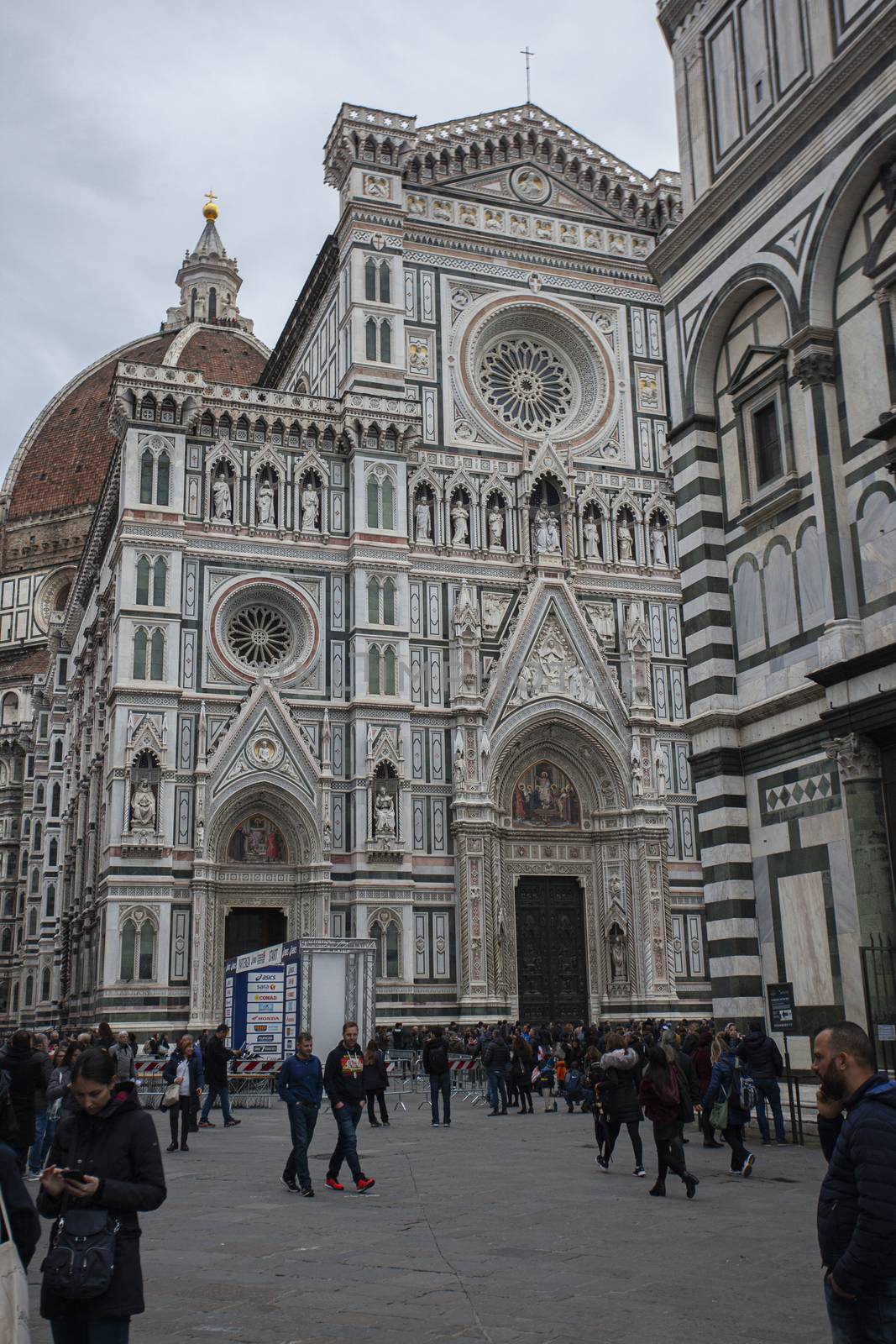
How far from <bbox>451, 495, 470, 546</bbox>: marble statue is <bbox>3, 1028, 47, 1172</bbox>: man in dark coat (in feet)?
85.3

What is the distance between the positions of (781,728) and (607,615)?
79.6ft

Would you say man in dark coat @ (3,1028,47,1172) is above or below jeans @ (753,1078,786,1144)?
above

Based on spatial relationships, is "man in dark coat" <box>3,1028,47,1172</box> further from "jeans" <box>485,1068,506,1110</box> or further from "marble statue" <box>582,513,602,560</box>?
"marble statue" <box>582,513,602,560</box>

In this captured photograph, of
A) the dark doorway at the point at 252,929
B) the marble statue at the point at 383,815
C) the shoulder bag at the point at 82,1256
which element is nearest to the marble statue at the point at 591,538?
the marble statue at the point at 383,815

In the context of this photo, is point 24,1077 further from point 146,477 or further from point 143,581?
point 146,477

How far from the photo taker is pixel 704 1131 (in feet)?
52.0

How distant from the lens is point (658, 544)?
39.6 metres

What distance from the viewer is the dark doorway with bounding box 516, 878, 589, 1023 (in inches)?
1387

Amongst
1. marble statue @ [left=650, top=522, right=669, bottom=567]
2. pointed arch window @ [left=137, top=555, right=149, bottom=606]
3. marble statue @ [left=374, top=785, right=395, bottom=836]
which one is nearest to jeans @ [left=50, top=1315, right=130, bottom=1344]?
marble statue @ [left=374, top=785, right=395, bottom=836]

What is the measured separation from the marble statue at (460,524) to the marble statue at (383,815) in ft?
25.3

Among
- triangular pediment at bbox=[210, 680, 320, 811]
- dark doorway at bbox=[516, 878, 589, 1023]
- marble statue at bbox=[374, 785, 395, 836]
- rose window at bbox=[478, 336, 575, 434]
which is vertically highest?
rose window at bbox=[478, 336, 575, 434]

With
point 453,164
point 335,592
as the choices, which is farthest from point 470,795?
point 453,164

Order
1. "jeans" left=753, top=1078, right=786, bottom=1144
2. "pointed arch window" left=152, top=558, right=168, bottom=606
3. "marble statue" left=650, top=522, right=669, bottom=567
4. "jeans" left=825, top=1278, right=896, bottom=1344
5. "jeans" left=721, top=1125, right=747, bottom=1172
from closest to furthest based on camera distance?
"jeans" left=825, top=1278, right=896, bottom=1344 < "jeans" left=721, top=1125, right=747, bottom=1172 < "jeans" left=753, top=1078, right=786, bottom=1144 < "pointed arch window" left=152, top=558, right=168, bottom=606 < "marble statue" left=650, top=522, right=669, bottom=567

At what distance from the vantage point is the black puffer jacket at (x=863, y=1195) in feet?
14.2
